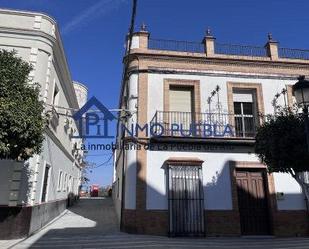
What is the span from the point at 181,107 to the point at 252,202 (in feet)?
15.0

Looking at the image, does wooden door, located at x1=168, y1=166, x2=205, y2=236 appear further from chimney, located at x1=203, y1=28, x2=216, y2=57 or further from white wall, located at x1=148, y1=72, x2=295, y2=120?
chimney, located at x1=203, y1=28, x2=216, y2=57

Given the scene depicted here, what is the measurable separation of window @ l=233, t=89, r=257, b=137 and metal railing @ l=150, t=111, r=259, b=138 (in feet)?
0.41

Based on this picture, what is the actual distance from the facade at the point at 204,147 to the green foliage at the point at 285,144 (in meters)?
3.59

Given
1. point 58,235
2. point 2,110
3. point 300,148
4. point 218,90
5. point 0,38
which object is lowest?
point 58,235

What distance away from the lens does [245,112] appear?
13742 millimetres

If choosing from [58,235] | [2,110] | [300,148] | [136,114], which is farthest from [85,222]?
[300,148]

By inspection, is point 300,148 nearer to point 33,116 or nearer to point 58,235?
point 33,116

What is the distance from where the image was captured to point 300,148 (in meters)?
8.13

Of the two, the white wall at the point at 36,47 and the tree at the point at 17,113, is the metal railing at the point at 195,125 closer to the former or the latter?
the white wall at the point at 36,47

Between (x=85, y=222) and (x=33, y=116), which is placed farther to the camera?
(x=85, y=222)

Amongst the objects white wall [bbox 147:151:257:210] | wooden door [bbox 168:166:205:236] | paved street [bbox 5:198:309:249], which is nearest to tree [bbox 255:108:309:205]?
paved street [bbox 5:198:309:249]

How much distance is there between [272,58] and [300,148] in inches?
279

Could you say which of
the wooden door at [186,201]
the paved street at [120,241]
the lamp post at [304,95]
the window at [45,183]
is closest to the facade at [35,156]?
the window at [45,183]

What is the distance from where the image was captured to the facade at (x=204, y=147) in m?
11.9
